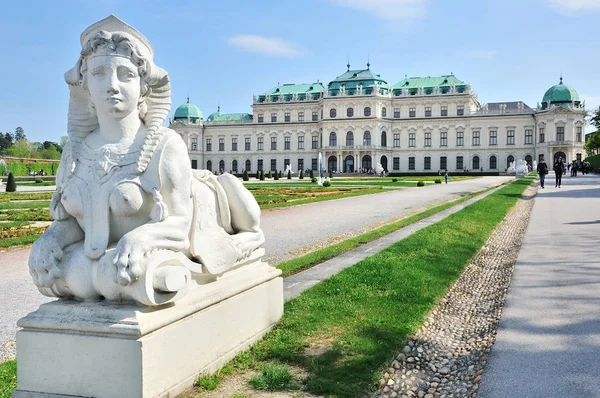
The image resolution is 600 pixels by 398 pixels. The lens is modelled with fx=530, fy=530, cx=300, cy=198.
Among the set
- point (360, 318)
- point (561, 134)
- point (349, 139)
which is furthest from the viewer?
point (349, 139)

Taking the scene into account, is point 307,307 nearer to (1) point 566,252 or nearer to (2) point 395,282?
(2) point 395,282

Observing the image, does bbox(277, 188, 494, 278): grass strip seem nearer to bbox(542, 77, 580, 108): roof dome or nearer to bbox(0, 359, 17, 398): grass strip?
bbox(0, 359, 17, 398): grass strip

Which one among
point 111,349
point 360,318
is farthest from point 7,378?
point 360,318

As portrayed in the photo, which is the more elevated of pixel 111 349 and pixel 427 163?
pixel 427 163

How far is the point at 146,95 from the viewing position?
9.78ft

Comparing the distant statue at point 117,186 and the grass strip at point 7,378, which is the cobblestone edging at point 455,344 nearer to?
the distant statue at point 117,186

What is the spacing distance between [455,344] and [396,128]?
74248 millimetres

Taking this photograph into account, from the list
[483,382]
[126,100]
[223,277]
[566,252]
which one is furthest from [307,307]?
[566,252]

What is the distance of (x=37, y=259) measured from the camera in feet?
8.91

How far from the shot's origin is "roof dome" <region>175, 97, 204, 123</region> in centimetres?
8356

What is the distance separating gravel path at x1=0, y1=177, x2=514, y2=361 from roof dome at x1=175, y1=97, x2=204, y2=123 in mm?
68608

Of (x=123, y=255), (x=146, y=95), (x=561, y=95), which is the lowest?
(x=123, y=255)

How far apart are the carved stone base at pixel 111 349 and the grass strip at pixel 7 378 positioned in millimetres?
365

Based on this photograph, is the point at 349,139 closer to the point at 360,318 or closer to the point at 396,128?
the point at 396,128
